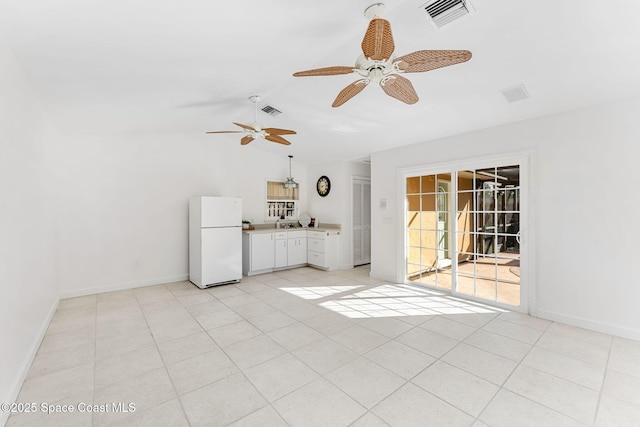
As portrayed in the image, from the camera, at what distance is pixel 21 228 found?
2.31 meters

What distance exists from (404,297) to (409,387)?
214 cm

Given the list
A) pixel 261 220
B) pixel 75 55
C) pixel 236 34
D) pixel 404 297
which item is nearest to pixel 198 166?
pixel 261 220

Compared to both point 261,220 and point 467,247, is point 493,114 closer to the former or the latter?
point 467,247

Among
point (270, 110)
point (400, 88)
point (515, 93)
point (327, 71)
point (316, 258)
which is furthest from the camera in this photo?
point (316, 258)

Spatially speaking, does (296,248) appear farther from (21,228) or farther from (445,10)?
(445,10)

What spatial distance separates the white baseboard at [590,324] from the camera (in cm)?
277

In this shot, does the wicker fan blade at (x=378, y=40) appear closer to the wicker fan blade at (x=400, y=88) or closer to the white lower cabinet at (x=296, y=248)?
the wicker fan blade at (x=400, y=88)

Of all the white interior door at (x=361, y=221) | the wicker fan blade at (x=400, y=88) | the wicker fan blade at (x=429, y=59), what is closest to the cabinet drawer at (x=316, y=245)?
the white interior door at (x=361, y=221)

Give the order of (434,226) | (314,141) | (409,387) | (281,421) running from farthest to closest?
(314,141) → (434,226) → (409,387) → (281,421)

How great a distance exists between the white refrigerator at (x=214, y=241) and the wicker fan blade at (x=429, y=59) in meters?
3.69

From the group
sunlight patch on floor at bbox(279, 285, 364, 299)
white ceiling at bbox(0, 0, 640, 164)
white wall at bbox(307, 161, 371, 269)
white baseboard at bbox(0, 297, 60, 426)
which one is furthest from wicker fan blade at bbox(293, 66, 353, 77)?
white wall at bbox(307, 161, 371, 269)

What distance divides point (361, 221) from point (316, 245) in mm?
1190

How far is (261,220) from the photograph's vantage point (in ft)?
20.3

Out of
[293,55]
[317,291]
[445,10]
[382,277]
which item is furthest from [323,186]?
[445,10]
